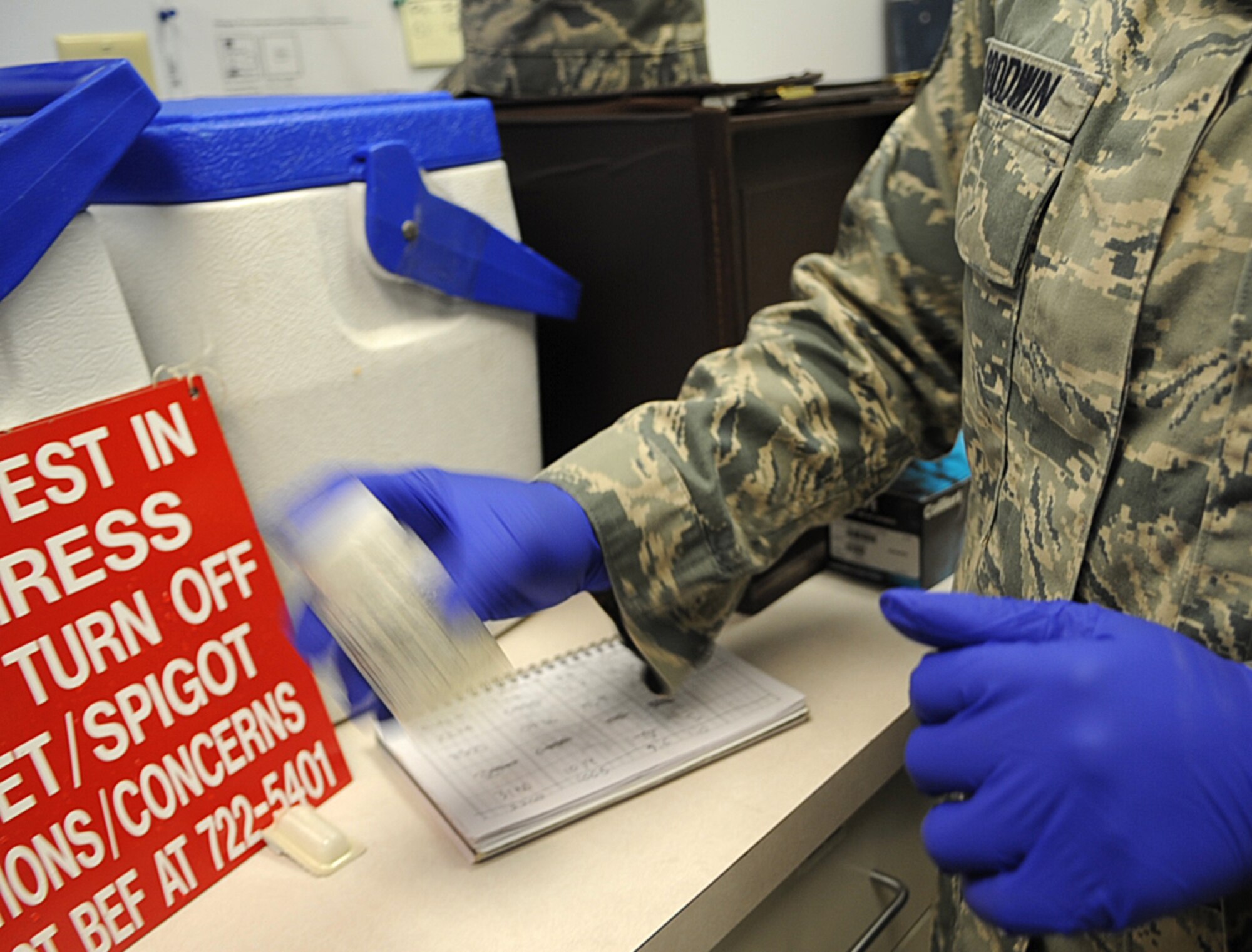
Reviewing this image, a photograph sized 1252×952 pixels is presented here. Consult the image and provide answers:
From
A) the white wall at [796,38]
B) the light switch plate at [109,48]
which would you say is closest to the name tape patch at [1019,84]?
the light switch plate at [109,48]

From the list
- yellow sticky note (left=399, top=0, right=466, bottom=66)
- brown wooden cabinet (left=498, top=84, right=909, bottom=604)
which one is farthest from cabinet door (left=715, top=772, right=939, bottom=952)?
yellow sticky note (left=399, top=0, right=466, bottom=66)

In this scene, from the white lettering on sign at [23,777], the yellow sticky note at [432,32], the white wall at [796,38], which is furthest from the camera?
the white wall at [796,38]

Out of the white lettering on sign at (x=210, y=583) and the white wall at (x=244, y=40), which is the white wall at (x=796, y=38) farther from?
the white lettering on sign at (x=210, y=583)

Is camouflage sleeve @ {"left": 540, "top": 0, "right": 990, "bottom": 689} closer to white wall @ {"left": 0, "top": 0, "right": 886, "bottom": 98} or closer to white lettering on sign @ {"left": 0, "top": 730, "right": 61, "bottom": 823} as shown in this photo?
white lettering on sign @ {"left": 0, "top": 730, "right": 61, "bottom": 823}

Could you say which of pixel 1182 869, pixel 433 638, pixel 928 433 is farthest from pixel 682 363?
pixel 1182 869

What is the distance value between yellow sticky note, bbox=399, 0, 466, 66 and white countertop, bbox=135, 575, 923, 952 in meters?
0.91

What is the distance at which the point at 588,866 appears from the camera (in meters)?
0.61

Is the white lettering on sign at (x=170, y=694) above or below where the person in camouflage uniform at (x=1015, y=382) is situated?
below

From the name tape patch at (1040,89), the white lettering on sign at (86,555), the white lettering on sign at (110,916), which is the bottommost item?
the white lettering on sign at (110,916)

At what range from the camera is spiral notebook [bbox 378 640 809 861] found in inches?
25.4

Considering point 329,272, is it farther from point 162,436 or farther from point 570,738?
point 570,738

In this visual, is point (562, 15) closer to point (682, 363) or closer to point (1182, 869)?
point (682, 363)

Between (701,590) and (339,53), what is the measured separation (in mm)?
880

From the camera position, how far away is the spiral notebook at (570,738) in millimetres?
645
